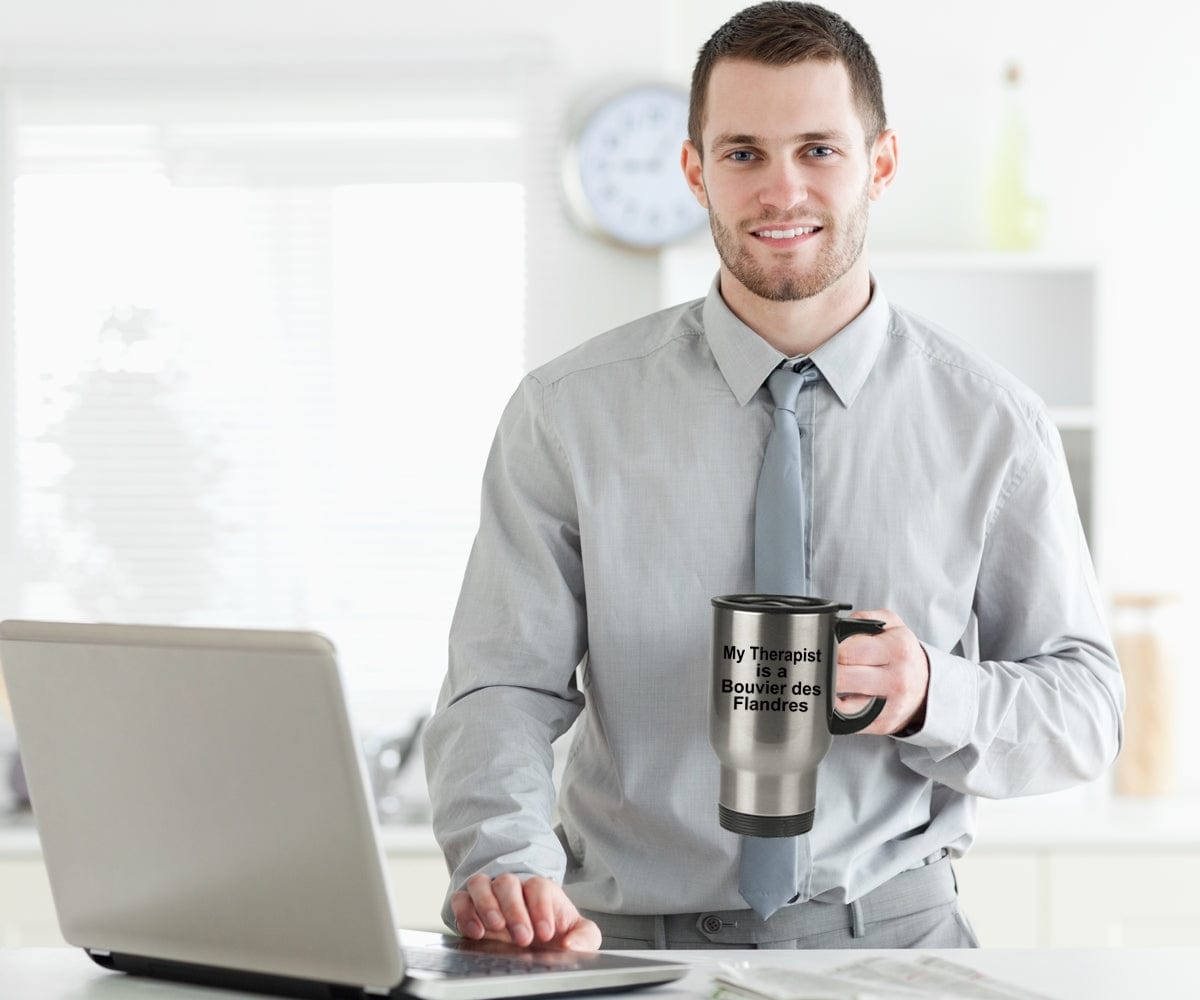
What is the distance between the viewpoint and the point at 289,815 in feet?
3.50

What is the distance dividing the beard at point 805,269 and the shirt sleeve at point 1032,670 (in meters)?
0.30

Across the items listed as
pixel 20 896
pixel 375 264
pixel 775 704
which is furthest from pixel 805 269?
pixel 20 896

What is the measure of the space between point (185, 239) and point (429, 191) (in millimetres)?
577

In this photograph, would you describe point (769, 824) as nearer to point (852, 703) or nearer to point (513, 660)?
point (852, 703)

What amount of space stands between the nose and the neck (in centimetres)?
12

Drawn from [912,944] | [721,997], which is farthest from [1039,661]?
[721,997]

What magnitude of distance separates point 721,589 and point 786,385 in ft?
0.79

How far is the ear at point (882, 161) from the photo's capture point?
1.66m

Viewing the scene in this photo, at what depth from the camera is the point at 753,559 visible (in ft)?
5.30

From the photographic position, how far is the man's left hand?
1.29 metres

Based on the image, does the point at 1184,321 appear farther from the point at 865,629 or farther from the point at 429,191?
the point at 865,629

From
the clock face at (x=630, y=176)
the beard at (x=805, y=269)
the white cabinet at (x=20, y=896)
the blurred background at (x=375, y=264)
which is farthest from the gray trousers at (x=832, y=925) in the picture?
the clock face at (x=630, y=176)

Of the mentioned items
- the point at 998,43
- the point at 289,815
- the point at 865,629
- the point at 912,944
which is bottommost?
the point at 912,944

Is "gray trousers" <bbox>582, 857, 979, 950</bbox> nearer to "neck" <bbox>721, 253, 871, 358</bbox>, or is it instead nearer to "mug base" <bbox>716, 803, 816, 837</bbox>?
"mug base" <bbox>716, 803, 816, 837</bbox>
